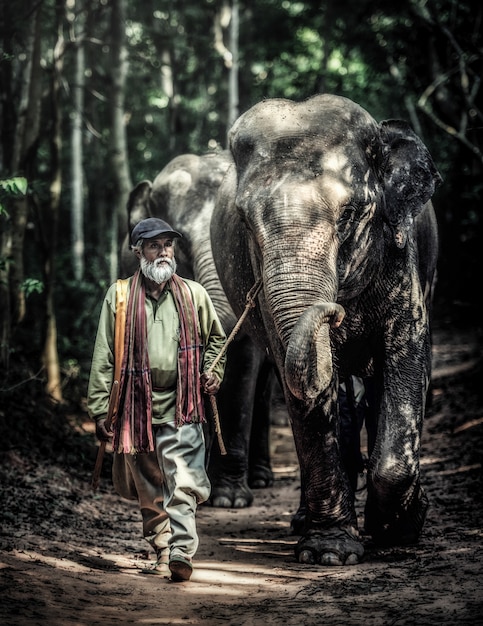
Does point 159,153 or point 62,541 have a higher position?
point 159,153

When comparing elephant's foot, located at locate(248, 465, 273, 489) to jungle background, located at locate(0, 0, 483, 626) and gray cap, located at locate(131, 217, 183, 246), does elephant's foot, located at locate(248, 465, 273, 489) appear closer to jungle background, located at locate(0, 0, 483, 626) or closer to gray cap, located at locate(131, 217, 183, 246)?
jungle background, located at locate(0, 0, 483, 626)

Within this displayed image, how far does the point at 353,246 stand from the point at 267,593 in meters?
2.48

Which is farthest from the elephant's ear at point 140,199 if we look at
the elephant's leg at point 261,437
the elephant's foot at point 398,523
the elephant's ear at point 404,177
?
the elephant's foot at point 398,523

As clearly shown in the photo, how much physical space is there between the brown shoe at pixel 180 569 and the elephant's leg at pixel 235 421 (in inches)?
137

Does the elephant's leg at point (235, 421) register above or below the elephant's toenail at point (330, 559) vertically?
above

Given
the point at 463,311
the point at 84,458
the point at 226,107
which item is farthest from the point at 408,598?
the point at 463,311

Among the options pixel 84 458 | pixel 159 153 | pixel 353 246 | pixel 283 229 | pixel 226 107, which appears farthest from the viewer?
pixel 159 153

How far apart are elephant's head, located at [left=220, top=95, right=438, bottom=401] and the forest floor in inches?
48.4

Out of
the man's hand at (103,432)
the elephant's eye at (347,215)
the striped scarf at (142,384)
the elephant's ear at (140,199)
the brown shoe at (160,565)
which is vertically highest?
the elephant's ear at (140,199)

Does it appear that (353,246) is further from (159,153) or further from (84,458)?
(159,153)

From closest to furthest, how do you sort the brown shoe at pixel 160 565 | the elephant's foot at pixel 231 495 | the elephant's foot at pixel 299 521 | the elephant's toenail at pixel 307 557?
the brown shoe at pixel 160 565
the elephant's toenail at pixel 307 557
the elephant's foot at pixel 299 521
the elephant's foot at pixel 231 495

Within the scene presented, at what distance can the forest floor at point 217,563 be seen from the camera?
515 centimetres

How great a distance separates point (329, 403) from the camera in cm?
694

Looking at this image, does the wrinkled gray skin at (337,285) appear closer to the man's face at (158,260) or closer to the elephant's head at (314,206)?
the elephant's head at (314,206)
